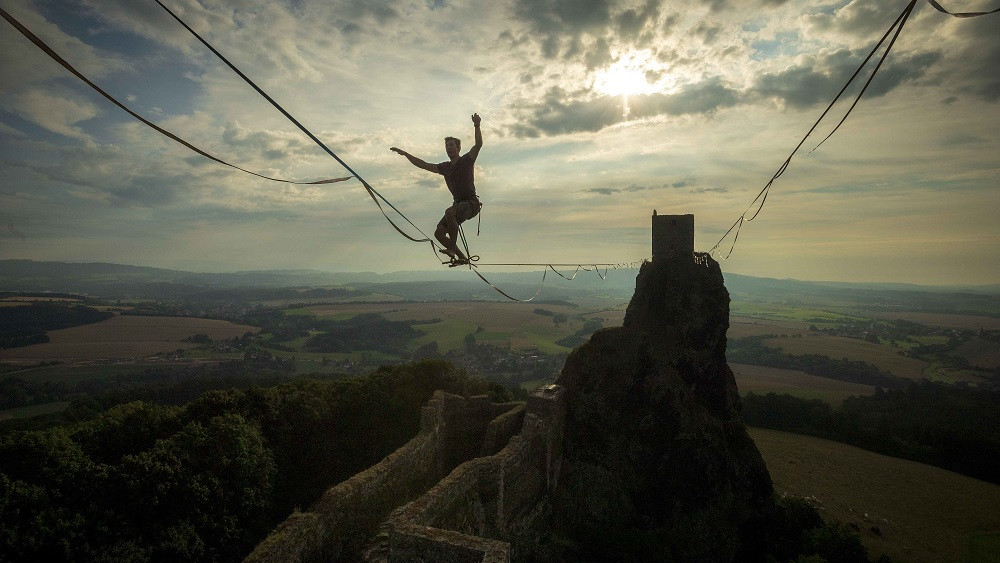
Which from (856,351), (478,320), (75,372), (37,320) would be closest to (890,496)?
(856,351)

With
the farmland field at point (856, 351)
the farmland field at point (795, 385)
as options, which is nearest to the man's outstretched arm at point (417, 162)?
the farmland field at point (795, 385)

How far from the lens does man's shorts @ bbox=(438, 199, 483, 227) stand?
9156 millimetres

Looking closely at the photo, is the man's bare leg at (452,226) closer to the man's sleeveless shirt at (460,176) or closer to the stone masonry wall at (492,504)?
the man's sleeveless shirt at (460,176)

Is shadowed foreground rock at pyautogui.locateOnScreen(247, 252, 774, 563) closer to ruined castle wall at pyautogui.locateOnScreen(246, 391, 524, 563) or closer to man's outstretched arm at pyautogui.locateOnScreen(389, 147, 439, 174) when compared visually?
ruined castle wall at pyautogui.locateOnScreen(246, 391, 524, 563)

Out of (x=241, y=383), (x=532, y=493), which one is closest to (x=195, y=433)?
(x=532, y=493)

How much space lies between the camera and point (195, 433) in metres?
17.9

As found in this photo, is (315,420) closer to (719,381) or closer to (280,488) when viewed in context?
(280,488)

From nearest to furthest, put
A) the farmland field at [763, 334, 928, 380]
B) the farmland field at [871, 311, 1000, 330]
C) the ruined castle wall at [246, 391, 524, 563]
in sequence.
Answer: the ruined castle wall at [246, 391, 524, 563] → the farmland field at [763, 334, 928, 380] → the farmland field at [871, 311, 1000, 330]

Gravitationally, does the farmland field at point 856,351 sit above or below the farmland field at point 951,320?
below

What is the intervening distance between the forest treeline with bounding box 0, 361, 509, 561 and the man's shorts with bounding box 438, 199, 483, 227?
14.9 meters

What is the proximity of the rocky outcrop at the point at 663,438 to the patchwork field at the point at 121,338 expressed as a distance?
290 ft

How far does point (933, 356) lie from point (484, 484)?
5686 inches

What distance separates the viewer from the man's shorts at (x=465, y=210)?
9156 millimetres

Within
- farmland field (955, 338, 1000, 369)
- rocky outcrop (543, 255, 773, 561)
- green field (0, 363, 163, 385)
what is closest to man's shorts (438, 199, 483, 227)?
rocky outcrop (543, 255, 773, 561)
